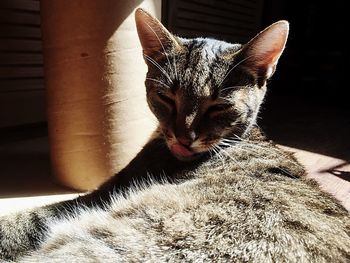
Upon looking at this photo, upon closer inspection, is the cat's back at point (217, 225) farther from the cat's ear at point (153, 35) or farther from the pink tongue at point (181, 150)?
the cat's ear at point (153, 35)

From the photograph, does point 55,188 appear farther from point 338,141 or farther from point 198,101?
point 338,141

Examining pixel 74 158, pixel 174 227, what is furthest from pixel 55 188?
pixel 174 227

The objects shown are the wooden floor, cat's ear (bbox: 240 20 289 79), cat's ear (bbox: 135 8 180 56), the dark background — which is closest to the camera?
cat's ear (bbox: 240 20 289 79)

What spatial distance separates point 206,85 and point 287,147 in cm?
140

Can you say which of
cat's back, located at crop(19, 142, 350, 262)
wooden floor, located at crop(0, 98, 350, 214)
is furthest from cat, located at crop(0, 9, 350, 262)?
wooden floor, located at crop(0, 98, 350, 214)

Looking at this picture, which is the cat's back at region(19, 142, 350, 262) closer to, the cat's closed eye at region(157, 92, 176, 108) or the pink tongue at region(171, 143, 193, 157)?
the pink tongue at region(171, 143, 193, 157)

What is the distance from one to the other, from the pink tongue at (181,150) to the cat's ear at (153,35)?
0.36m

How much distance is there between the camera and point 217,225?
1013 mm

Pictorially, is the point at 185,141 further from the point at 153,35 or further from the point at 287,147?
the point at 287,147

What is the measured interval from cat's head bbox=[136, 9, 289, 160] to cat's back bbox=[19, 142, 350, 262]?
17 cm

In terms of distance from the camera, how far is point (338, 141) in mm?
2920

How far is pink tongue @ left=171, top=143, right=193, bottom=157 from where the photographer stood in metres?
1.36

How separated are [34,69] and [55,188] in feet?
3.99

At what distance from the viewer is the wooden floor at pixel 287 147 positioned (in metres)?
1.77
